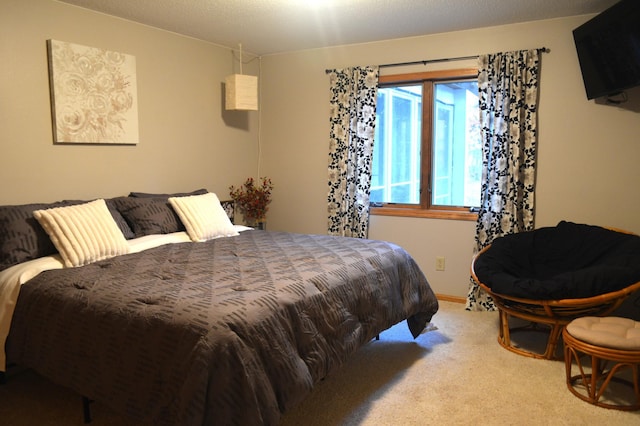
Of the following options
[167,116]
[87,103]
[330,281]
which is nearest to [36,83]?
[87,103]

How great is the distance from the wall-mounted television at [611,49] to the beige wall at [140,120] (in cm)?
308

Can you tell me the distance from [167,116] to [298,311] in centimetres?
260

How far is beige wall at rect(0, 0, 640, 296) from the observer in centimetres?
318

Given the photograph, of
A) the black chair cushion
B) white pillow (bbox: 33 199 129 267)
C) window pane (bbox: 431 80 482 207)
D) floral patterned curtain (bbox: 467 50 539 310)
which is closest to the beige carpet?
the black chair cushion

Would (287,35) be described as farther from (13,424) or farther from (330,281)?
(13,424)

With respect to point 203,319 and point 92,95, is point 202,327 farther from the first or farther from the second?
point 92,95

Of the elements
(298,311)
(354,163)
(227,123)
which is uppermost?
(227,123)

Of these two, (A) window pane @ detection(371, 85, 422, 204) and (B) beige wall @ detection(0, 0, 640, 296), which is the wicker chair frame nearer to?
(B) beige wall @ detection(0, 0, 640, 296)

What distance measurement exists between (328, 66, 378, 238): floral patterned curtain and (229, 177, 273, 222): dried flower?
716 millimetres

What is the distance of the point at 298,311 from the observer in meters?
2.19

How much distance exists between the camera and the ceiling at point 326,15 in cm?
337

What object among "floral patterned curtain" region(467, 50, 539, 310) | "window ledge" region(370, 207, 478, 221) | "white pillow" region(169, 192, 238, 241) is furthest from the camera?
"window ledge" region(370, 207, 478, 221)

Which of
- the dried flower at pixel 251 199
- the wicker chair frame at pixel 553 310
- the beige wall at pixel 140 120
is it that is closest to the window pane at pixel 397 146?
the dried flower at pixel 251 199

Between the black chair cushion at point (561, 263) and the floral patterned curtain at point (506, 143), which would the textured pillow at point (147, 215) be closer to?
the black chair cushion at point (561, 263)
